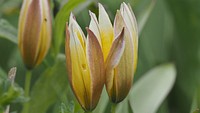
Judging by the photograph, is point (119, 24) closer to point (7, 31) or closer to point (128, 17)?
point (128, 17)

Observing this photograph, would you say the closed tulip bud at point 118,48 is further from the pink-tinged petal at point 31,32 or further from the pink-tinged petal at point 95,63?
the pink-tinged petal at point 31,32

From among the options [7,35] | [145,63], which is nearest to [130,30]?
[7,35]

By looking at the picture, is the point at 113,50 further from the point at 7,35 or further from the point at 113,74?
the point at 7,35

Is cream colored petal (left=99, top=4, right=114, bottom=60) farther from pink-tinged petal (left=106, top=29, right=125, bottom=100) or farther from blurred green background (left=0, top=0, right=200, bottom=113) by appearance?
A: blurred green background (left=0, top=0, right=200, bottom=113)

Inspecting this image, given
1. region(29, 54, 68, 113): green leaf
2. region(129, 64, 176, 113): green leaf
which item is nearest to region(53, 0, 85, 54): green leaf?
region(29, 54, 68, 113): green leaf

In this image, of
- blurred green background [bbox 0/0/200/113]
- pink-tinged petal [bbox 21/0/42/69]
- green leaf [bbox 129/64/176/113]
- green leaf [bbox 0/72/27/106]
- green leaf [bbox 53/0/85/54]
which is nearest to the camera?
green leaf [bbox 0/72/27/106]

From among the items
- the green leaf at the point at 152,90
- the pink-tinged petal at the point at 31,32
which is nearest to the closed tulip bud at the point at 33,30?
the pink-tinged petal at the point at 31,32
